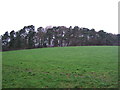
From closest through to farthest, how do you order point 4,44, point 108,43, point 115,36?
1. point 4,44
2. point 108,43
3. point 115,36

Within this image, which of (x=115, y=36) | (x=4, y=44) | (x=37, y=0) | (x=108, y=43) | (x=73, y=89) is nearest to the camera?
(x=73, y=89)

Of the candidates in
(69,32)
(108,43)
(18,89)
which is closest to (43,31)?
(69,32)

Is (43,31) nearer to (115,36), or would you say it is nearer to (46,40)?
(46,40)

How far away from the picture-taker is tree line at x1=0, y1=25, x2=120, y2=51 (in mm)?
72188

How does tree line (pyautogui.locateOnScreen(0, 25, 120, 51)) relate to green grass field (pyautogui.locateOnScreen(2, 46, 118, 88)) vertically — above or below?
above

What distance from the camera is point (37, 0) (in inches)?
853

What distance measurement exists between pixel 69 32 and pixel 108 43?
2915 centimetres

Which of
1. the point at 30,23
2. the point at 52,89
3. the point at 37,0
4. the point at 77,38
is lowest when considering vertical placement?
the point at 52,89

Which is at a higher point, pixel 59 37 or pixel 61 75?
pixel 59 37

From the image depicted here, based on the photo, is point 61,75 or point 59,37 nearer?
point 61,75

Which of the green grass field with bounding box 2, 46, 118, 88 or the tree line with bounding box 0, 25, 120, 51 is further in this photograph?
the tree line with bounding box 0, 25, 120, 51

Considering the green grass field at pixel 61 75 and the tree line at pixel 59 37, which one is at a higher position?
the tree line at pixel 59 37

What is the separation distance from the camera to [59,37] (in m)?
78.2

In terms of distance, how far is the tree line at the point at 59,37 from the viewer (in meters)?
72.2
